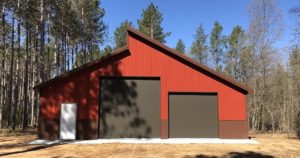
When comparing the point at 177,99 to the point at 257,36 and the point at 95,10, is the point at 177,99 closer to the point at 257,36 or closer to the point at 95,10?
the point at 257,36

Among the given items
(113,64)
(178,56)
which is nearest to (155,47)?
(178,56)

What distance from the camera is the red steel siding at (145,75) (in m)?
17.0

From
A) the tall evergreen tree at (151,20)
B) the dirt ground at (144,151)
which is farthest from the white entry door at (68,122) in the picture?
the tall evergreen tree at (151,20)

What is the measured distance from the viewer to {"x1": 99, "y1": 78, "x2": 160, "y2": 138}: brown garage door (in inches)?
679

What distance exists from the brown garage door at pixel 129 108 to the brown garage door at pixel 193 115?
1.00 m

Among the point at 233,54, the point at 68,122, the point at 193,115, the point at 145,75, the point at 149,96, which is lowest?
the point at 68,122

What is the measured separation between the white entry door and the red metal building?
36cm

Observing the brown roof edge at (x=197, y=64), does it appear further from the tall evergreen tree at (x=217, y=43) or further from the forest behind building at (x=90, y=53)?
the tall evergreen tree at (x=217, y=43)

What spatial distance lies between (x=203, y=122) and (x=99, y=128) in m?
6.32

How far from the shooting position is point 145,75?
57.5 feet

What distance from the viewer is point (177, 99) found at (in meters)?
17.7

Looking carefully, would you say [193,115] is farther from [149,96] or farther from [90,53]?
[90,53]

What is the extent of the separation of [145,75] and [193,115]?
12.7ft

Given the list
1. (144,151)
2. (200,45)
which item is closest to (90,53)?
Answer: (200,45)
